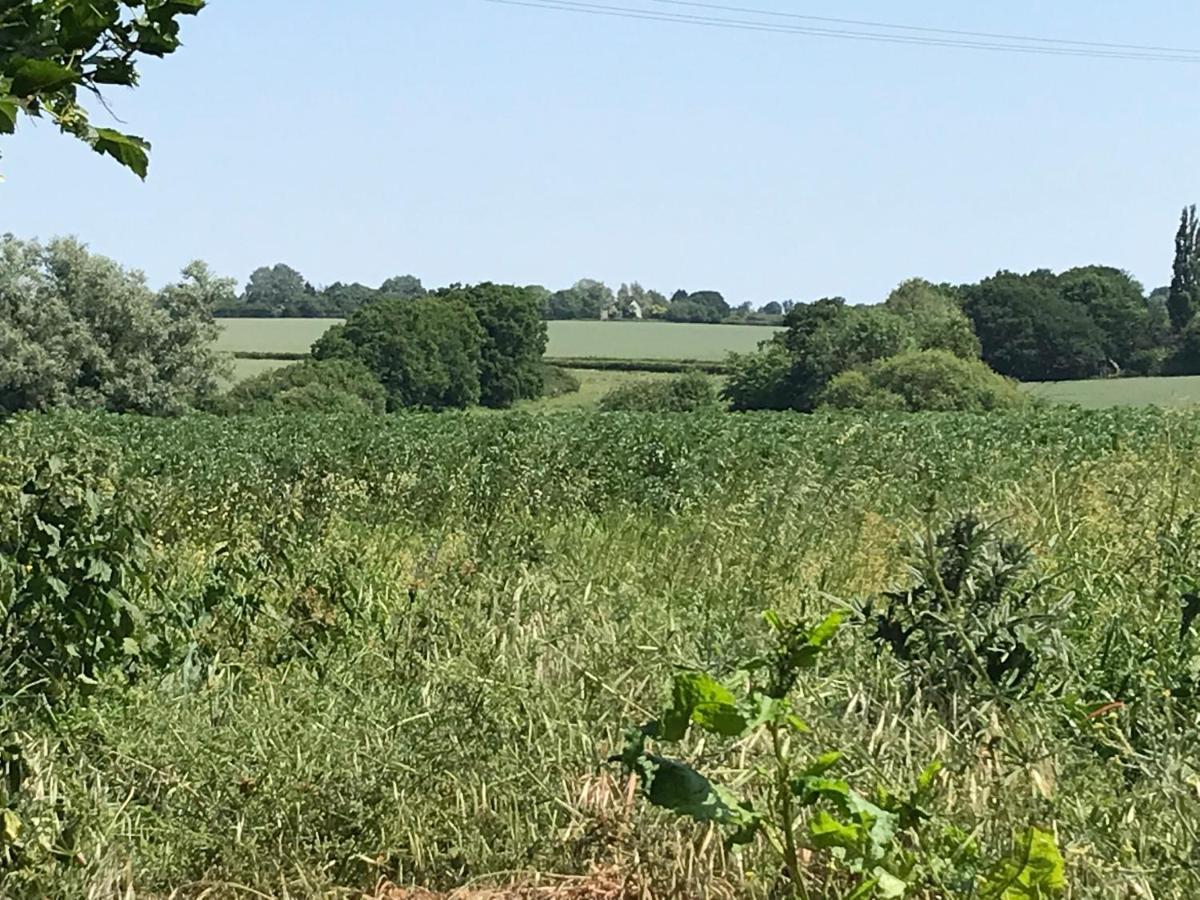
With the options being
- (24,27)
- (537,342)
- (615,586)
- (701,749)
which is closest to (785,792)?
(701,749)

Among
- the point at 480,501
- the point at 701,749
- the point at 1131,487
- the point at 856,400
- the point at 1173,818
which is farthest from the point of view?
the point at 856,400

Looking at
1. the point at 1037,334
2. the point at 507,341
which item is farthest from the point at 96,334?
the point at 1037,334

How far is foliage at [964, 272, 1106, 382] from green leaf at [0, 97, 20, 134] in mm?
61502

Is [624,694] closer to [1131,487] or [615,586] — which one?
[615,586]

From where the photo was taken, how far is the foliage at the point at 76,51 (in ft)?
7.27

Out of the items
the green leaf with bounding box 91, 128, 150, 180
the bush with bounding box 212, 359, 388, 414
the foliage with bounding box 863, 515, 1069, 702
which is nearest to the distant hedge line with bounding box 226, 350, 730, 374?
the bush with bounding box 212, 359, 388, 414

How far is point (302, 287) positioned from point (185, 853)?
3224 inches

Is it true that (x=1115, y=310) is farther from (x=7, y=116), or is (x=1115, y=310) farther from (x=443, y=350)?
(x=7, y=116)

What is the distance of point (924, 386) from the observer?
53.6 meters

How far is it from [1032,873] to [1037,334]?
65.6 m

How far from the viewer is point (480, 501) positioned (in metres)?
9.45

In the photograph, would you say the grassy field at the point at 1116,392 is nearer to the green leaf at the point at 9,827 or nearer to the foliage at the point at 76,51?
the green leaf at the point at 9,827

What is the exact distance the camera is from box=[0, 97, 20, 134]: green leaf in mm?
2047

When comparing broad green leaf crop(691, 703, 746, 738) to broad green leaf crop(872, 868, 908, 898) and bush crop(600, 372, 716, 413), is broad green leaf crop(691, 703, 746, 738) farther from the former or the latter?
bush crop(600, 372, 716, 413)
